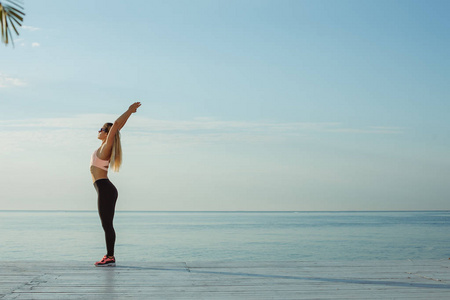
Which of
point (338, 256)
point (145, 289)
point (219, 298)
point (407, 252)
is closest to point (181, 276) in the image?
point (145, 289)

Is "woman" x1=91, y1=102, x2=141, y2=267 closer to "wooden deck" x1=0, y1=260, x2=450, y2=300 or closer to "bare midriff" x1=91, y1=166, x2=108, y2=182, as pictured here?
"bare midriff" x1=91, y1=166, x2=108, y2=182

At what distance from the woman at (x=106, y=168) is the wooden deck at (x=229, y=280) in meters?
0.44

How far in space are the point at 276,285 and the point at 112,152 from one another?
2409 mm

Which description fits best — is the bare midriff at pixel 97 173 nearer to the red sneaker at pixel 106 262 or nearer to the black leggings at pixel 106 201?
the black leggings at pixel 106 201

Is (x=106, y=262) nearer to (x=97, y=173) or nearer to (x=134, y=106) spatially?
(x=97, y=173)

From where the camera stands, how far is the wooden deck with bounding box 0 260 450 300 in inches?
155

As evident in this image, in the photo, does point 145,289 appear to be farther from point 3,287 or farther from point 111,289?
point 3,287

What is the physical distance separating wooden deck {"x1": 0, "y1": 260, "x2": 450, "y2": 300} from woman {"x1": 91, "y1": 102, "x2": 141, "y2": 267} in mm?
443

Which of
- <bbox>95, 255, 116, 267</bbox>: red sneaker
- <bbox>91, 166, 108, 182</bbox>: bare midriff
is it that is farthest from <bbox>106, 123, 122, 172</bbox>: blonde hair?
<bbox>95, 255, 116, 267</bbox>: red sneaker

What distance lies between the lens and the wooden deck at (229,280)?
394 cm

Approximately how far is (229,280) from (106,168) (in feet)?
6.56

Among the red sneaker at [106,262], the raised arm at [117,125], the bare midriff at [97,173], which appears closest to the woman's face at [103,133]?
the raised arm at [117,125]

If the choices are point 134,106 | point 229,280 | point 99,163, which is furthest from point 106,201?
point 229,280

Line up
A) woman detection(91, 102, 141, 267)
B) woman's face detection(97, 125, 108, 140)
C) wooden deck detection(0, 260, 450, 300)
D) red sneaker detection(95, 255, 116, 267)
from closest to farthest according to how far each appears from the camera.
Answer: wooden deck detection(0, 260, 450, 300) < red sneaker detection(95, 255, 116, 267) < woman detection(91, 102, 141, 267) < woman's face detection(97, 125, 108, 140)
